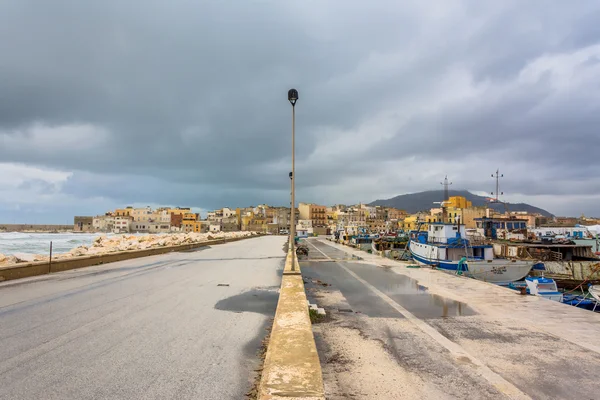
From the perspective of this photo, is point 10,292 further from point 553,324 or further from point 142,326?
point 553,324

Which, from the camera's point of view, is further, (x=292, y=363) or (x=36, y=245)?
(x=36, y=245)

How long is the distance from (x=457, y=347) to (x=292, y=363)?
170 inches

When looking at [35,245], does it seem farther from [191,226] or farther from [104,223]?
[104,223]

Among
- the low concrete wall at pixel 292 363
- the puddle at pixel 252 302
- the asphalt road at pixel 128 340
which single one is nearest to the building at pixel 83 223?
the asphalt road at pixel 128 340

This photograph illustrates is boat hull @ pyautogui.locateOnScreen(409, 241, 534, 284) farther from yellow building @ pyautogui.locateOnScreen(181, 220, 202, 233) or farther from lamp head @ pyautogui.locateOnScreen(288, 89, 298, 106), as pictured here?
yellow building @ pyautogui.locateOnScreen(181, 220, 202, 233)

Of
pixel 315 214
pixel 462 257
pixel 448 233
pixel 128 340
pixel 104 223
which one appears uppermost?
pixel 315 214

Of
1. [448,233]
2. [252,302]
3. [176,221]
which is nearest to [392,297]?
[252,302]

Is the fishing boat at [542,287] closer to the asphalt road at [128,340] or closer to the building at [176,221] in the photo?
the asphalt road at [128,340]

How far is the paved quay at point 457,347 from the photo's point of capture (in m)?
5.05

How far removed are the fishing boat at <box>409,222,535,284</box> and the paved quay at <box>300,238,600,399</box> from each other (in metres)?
15.1

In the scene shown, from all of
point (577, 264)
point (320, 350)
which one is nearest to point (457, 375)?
point (320, 350)

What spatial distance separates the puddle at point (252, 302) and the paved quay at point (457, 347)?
164cm

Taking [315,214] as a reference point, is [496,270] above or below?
below

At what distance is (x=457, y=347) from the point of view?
6957mm
